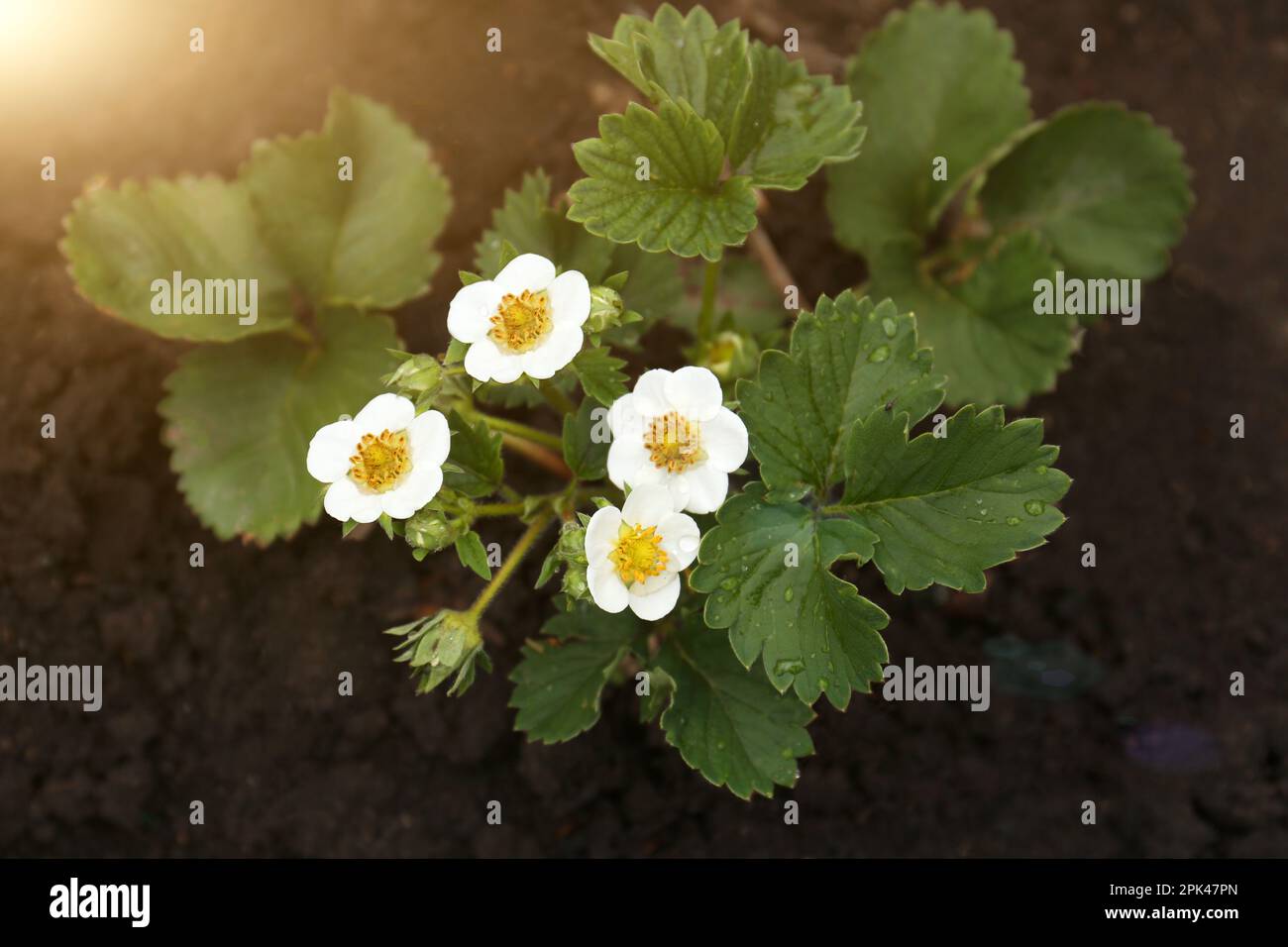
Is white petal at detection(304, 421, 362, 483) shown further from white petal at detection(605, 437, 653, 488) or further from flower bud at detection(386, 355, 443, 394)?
white petal at detection(605, 437, 653, 488)

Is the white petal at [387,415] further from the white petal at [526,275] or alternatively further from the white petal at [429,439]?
the white petal at [526,275]

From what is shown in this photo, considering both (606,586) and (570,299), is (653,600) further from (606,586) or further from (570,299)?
(570,299)

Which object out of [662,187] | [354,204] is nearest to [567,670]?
[662,187]

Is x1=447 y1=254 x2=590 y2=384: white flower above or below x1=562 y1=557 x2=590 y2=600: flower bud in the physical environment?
above

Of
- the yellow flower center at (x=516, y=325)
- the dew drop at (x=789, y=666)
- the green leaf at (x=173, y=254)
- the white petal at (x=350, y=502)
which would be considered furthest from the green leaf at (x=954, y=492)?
the green leaf at (x=173, y=254)

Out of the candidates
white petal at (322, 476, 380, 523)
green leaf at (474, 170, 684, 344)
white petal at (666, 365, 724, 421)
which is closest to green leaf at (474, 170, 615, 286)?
green leaf at (474, 170, 684, 344)

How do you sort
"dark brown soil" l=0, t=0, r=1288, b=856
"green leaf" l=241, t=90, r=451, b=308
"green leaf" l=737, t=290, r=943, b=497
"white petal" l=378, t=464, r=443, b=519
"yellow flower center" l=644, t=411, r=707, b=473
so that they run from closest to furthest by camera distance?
"white petal" l=378, t=464, r=443, b=519
"yellow flower center" l=644, t=411, r=707, b=473
"green leaf" l=737, t=290, r=943, b=497
"green leaf" l=241, t=90, r=451, b=308
"dark brown soil" l=0, t=0, r=1288, b=856
